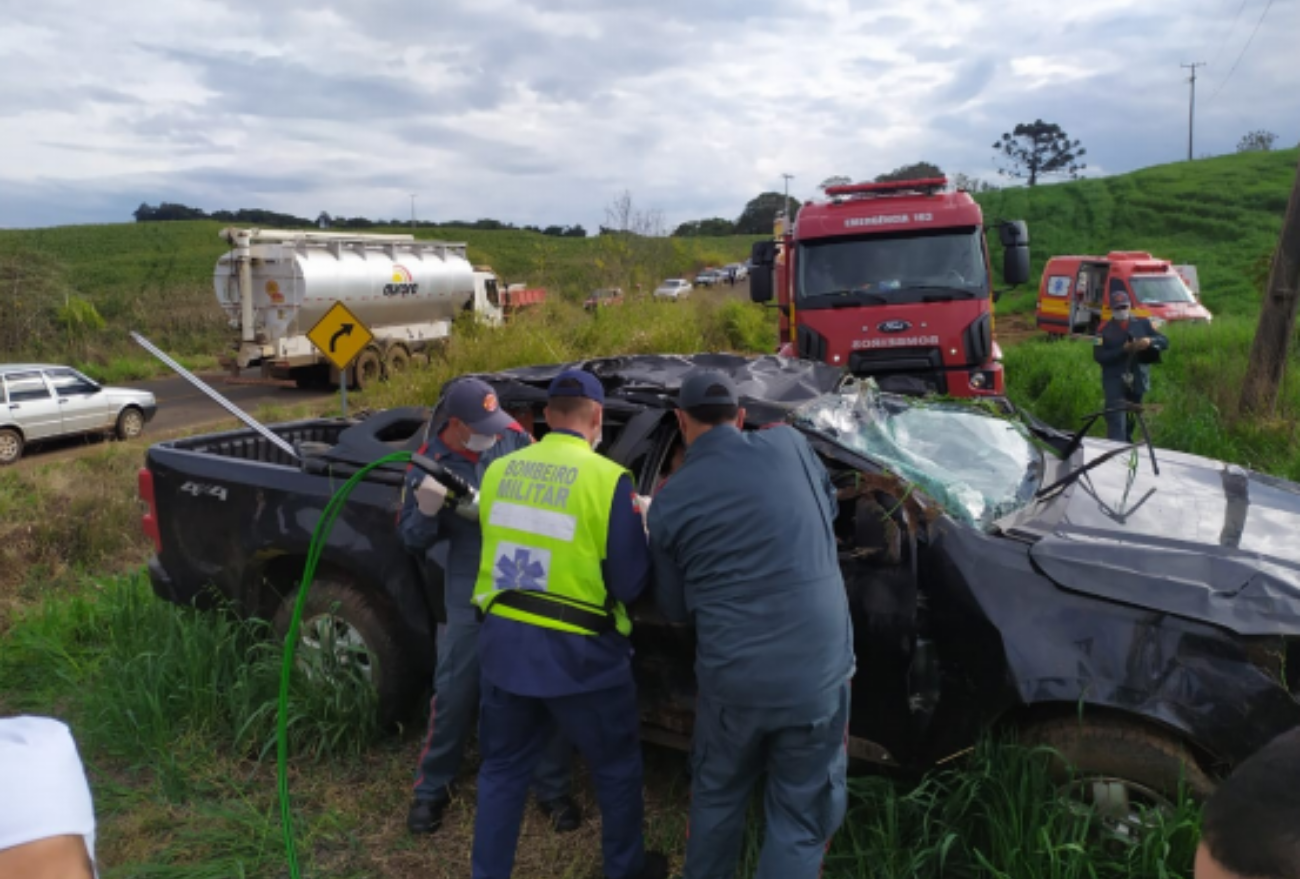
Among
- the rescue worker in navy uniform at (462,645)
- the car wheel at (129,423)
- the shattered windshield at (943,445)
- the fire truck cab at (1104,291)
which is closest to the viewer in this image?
the shattered windshield at (943,445)

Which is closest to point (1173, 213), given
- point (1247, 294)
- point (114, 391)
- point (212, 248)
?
point (1247, 294)

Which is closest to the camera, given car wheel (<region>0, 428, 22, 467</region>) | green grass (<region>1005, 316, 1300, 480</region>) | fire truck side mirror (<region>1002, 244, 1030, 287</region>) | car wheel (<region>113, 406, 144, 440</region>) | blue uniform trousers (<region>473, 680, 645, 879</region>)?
blue uniform trousers (<region>473, 680, 645, 879</region>)

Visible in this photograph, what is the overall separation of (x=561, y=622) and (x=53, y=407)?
14437 mm

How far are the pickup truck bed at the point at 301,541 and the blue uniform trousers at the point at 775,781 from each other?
1589 mm

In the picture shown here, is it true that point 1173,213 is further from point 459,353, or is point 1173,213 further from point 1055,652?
point 1055,652

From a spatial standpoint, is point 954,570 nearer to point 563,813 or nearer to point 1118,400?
point 563,813

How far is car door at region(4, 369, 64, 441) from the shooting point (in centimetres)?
1374

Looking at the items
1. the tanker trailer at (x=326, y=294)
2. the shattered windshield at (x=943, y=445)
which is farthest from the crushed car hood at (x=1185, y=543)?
the tanker trailer at (x=326, y=294)

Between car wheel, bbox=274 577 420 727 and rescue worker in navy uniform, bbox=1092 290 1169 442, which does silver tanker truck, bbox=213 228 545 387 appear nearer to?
rescue worker in navy uniform, bbox=1092 290 1169 442

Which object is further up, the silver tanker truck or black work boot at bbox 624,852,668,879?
the silver tanker truck

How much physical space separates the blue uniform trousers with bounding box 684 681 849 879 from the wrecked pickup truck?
0.50 metres

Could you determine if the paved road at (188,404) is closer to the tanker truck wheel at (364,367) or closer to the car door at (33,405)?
the car door at (33,405)

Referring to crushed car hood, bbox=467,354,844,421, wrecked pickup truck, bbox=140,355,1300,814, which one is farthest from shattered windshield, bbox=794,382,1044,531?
crushed car hood, bbox=467,354,844,421

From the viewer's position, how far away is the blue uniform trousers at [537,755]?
113 inches
